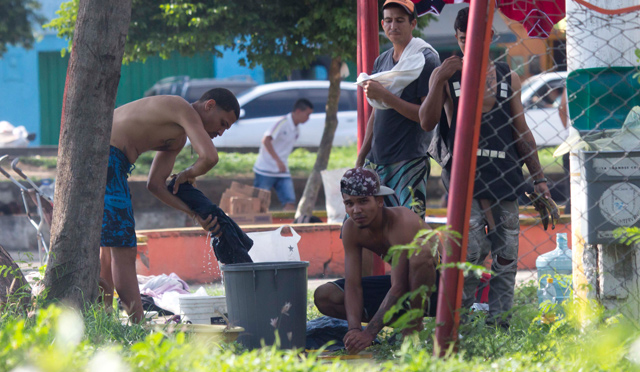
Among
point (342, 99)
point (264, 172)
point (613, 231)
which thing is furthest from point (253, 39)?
point (342, 99)

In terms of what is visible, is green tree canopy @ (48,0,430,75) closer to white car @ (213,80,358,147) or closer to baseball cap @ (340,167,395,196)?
baseball cap @ (340,167,395,196)

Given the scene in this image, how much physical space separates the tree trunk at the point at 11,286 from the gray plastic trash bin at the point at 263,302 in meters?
1.20

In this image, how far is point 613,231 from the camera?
3.83 m

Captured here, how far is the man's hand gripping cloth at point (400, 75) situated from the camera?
5098 millimetres

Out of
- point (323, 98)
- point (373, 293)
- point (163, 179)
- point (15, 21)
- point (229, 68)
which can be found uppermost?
point (15, 21)

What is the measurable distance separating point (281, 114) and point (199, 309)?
1201cm

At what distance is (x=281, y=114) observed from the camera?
669 inches

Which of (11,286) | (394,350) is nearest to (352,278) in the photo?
(394,350)

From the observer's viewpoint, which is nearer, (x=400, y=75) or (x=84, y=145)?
(x=84, y=145)

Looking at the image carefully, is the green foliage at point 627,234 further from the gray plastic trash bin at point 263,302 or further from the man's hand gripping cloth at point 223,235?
the man's hand gripping cloth at point 223,235

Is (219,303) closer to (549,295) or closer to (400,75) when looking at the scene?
(400,75)

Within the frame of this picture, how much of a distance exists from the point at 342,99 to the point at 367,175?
1307cm

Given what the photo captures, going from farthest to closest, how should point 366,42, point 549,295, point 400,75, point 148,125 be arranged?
point 366,42 → point 549,295 → point 148,125 → point 400,75

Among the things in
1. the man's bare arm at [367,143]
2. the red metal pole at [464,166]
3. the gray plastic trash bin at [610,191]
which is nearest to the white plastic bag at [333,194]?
the man's bare arm at [367,143]
